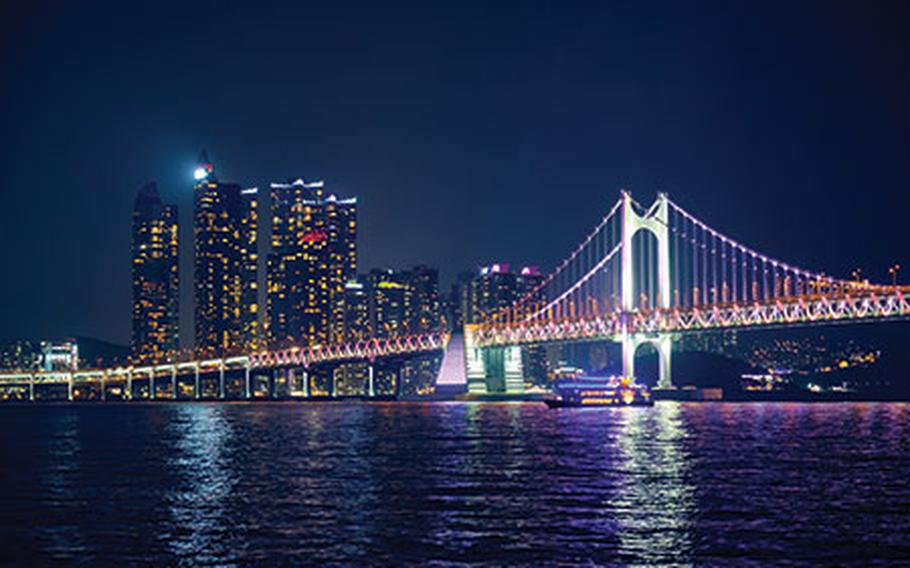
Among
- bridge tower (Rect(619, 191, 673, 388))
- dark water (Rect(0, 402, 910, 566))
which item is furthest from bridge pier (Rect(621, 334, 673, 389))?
dark water (Rect(0, 402, 910, 566))

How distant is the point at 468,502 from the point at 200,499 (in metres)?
7.78

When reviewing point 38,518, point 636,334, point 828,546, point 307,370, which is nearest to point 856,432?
point 828,546

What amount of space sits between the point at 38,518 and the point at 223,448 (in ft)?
90.5

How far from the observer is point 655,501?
32062mm

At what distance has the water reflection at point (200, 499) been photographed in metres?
25.2

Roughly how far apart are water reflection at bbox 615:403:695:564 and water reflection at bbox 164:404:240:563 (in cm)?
853

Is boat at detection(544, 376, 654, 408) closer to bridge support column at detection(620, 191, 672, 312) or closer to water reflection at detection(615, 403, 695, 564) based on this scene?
bridge support column at detection(620, 191, 672, 312)

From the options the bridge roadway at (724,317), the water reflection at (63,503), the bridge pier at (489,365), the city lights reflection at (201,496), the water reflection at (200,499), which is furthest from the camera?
the bridge pier at (489,365)

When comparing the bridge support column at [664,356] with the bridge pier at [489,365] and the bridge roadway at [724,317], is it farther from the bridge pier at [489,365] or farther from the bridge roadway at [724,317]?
the bridge pier at [489,365]

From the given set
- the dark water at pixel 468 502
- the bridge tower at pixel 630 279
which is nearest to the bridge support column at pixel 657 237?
the bridge tower at pixel 630 279

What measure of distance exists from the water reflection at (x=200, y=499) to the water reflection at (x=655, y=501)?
853 cm

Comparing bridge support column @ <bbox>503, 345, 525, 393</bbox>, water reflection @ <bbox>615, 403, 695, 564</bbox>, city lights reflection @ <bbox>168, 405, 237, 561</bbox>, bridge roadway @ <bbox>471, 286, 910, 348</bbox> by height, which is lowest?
water reflection @ <bbox>615, 403, 695, 564</bbox>

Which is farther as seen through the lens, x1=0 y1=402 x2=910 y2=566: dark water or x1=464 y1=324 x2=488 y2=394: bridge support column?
x1=464 y1=324 x2=488 y2=394: bridge support column

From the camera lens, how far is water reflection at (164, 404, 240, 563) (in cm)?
2519
